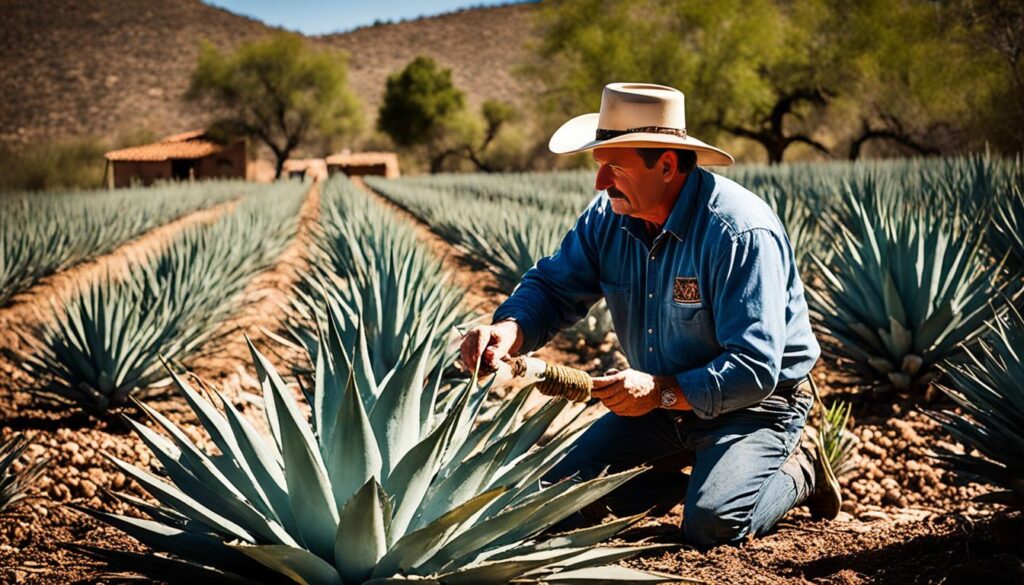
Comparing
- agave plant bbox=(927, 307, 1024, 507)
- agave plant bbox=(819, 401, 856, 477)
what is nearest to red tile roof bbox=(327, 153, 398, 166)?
agave plant bbox=(819, 401, 856, 477)

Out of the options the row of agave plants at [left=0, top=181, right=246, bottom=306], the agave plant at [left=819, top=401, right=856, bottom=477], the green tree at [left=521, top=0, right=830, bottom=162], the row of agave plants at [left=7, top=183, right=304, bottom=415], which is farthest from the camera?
the green tree at [left=521, top=0, right=830, bottom=162]

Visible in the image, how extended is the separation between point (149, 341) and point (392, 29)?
333 ft

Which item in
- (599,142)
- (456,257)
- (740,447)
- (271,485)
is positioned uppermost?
(599,142)

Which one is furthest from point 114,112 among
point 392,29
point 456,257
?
point 456,257

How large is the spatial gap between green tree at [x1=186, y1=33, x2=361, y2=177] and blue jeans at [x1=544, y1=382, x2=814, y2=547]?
170 ft

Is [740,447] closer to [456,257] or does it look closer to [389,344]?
[389,344]

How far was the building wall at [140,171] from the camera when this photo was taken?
42.8 meters

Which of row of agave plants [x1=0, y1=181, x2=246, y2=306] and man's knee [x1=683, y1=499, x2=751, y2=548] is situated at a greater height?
man's knee [x1=683, y1=499, x2=751, y2=548]

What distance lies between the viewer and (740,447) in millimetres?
2693

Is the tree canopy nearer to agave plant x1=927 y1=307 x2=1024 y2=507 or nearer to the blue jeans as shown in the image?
agave plant x1=927 y1=307 x2=1024 y2=507

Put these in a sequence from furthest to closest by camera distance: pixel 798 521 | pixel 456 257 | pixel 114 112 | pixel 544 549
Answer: pixel 114 112, pixel 456 257, pixel 798 521, pixel 544 549

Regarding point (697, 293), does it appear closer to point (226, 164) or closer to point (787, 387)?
point (787, 387)

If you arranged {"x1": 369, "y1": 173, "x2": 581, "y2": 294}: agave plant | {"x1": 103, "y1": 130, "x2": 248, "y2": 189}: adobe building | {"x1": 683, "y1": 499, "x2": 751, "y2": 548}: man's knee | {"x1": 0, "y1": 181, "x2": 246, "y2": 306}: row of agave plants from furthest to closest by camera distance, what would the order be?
{"x1": 103, "y1": 130, "x2": 248, "y2": 189}: adobe building, {"x1": 0, "y1": 181, "x2": 246, "y2": 306}: row of agave plants, {"x1": 369, "y1": 173, "x2": 581, "y2": 294}: agave plant, {"x1": 683, "y1": 499, "x2": 751, "y2": 548}: man's knee

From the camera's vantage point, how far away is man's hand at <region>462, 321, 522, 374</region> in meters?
2.50
